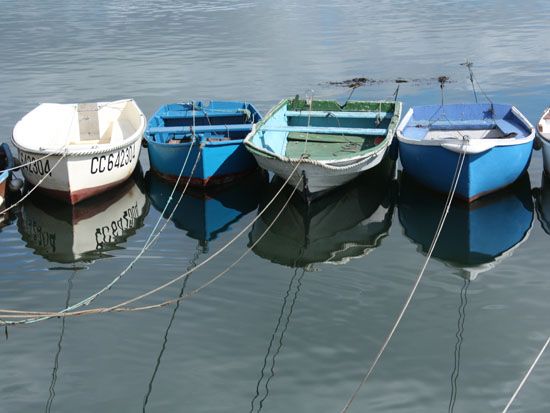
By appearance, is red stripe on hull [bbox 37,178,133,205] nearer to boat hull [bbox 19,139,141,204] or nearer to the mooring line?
boat hull [bbox 19,139,141,204]

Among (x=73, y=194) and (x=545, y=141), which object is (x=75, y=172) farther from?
(x=545, y=141)

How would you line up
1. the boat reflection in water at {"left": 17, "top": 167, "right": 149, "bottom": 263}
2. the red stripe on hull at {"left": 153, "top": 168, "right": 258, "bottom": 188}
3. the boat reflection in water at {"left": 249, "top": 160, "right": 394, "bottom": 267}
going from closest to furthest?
1. the boat reflection in water at {"left": 249, "top": 160, "right": 394, "bottom": 267}
2. the boat reflection in water at {"left": 17, "top": 167, "right": 149, "bottom": 263}
3. the red stripe on hull at {"left": 153, "top": 168, "right": 258, "bottom": 188}

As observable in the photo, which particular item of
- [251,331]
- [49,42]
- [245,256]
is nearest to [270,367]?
[251,331]

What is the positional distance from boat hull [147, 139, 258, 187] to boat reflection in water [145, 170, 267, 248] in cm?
20

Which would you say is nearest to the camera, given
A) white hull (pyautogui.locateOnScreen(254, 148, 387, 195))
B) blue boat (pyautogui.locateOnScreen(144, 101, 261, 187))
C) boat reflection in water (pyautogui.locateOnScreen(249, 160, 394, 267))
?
boat reflection in water (pyautogui.locateOnScreen(249, 160, 394, 267))

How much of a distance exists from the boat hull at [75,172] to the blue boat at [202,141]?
34.8 inches

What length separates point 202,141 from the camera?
1465 centimetres

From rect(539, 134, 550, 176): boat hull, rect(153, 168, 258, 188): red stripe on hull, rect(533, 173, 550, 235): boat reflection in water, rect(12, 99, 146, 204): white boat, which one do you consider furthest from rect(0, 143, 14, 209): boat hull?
rect(539, 134, 550, 176): boat hull

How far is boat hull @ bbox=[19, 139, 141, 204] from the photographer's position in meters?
13.9

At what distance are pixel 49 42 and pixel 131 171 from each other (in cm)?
2118

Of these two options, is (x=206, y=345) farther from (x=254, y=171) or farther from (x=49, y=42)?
(x=49, y=42)

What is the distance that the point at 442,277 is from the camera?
37.3 ft

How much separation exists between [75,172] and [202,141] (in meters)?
2.43

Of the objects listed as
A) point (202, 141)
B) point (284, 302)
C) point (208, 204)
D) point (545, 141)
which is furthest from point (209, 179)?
point (545, 141)
